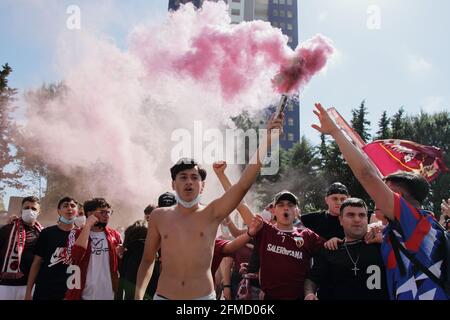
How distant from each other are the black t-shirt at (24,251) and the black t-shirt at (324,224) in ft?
14.7

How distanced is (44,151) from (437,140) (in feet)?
108

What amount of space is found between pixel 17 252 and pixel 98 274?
191 centimetres

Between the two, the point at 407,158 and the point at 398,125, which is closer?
the point at 407,158

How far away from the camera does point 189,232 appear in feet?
11.4

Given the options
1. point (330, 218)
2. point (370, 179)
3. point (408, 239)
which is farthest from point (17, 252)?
point (408, 239)

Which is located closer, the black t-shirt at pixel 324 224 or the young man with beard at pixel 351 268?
the young man with beard at pixel 351 268

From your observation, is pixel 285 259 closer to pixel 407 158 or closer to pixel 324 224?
pixel 324 224

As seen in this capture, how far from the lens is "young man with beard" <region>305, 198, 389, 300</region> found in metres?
3.75

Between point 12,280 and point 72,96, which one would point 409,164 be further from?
point 72,96

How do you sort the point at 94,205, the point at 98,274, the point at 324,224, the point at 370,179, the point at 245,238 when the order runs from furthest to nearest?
the point at 94,205, the point at 324,224, the point at 98,274, the point at 245,238, the point at 370,179

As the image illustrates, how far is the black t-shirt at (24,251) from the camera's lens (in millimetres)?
5980

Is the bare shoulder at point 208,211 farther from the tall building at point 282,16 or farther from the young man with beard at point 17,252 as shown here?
the tall building at point 282,16

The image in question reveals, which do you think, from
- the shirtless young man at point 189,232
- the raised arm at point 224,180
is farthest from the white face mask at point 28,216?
the raised arm at point 224,180
